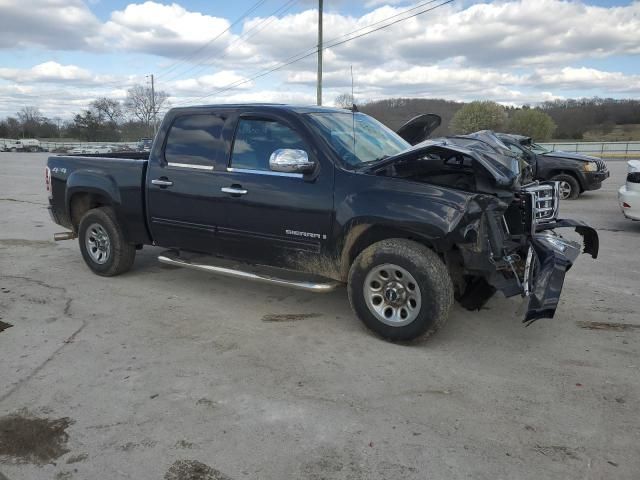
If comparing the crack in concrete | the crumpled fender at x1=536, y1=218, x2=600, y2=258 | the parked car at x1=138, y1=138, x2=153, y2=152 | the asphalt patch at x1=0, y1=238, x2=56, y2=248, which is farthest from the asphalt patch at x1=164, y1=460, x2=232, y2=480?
the asphalt patch at x1=0, y1=238, x2=56, y2=248

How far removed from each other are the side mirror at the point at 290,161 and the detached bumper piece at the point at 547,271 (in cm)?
196

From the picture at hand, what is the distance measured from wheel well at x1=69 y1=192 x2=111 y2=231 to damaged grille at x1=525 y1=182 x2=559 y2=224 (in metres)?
4.75

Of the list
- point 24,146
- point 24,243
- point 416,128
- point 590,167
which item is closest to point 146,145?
point 24,243

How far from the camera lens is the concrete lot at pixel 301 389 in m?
2.76

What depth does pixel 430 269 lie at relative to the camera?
3.92 m

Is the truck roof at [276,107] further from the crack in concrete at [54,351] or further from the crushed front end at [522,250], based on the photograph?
the crack in concrete at [54,351]

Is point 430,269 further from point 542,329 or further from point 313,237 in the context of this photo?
point 542,329

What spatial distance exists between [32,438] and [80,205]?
156 inches

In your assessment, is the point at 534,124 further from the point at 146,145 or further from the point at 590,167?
the point at 146,145

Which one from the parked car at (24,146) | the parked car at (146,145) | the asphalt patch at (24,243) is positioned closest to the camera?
the asphalt patch at (24,243)

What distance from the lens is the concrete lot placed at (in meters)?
2.76

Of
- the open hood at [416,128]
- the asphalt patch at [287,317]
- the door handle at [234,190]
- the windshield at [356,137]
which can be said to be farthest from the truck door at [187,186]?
the open hood at [416,128]

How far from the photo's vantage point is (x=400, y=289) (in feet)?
13.5

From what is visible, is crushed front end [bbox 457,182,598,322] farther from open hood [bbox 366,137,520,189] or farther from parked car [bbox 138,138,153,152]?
parked car [bbox 138,138,153,152]
